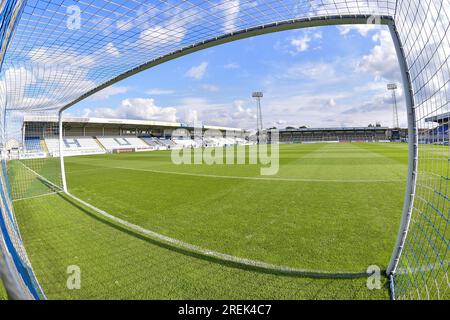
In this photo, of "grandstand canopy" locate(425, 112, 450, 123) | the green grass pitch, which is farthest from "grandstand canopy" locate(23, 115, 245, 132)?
"grandstand canopy" locate(425, 112, 450, 123)

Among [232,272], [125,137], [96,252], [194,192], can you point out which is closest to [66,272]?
[96,252]

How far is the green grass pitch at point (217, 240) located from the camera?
8.45ft

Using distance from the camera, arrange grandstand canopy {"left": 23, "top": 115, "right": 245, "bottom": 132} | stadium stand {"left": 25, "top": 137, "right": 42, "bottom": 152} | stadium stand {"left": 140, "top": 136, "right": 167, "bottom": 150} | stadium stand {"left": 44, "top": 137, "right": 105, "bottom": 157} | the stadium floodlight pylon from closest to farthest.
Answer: the stadium floodlight pylon, stadium stand {"left": 25, "top": 137, "right": 42, "bottom": 152}, stadium stand {"left": 44, "top": 137, "right": 105, "bottom": 157}, grandstand canopy {"left": 23, "top": 115, "right": 245, "bottom": 132}, stadium stand {"left": 140, "top": 136, "right": 167, "bottom": 150}

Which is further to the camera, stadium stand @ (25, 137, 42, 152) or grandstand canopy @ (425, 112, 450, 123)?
stadium stand @ (25, 137, 42, 152)

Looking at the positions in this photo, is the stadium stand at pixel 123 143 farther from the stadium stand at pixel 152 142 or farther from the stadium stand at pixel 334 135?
the stadium stand at pixel 334 135

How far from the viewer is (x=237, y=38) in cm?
318

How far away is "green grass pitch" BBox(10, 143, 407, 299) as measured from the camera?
257 cm

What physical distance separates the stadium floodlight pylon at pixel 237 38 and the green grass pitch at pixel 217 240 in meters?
0.49

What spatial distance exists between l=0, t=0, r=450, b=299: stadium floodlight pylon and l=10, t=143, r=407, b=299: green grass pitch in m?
0.49

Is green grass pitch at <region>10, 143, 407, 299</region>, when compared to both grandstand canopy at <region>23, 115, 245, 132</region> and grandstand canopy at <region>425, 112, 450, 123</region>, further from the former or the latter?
grandstand canopy at <region>23, 115, 245, 132</region>

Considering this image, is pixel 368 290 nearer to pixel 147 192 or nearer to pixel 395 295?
pixel 395 295

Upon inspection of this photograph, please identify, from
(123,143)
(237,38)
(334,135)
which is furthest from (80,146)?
(334,135)

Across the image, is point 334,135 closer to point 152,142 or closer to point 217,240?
point 152,142

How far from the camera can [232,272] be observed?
2.85 meters
